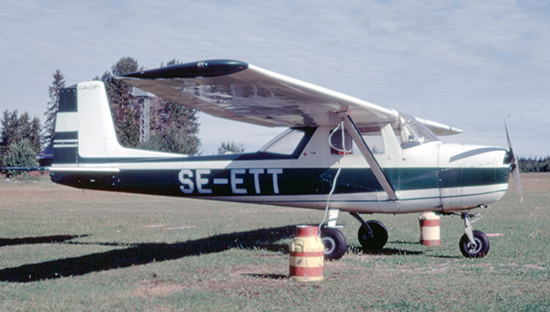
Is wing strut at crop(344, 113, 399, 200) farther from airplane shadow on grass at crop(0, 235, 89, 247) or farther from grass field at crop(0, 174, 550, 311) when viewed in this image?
airplane shadow on grass at crop(0, 235, 89, 247)

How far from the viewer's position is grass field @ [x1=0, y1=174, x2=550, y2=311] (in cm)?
576

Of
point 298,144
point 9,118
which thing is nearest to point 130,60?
point 9,118

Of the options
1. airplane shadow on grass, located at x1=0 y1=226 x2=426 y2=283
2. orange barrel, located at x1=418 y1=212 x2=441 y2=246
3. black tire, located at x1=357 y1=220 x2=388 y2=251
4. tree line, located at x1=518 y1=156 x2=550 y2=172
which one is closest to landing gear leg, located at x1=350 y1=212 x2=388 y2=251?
black tire, located at x1=357 y1=220 x2=388 y2=251

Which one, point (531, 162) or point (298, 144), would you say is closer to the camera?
point (298, 144)

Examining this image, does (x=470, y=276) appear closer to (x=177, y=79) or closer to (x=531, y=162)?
(x=177, y=79)

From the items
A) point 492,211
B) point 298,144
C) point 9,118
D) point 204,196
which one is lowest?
point 492,211

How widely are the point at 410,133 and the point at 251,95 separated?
2979mm

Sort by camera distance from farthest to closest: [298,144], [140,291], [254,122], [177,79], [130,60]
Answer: [130,60] → [254,122] → [298,144] → [177,79] → [140,291]

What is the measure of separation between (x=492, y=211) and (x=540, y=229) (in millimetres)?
6646

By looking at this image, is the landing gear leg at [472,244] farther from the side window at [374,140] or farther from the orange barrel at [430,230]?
the side window at [374,140]

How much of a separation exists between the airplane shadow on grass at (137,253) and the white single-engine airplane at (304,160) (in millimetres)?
1103

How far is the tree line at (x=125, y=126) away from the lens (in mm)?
63191

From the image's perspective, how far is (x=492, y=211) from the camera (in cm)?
1952

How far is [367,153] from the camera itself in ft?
28.9
